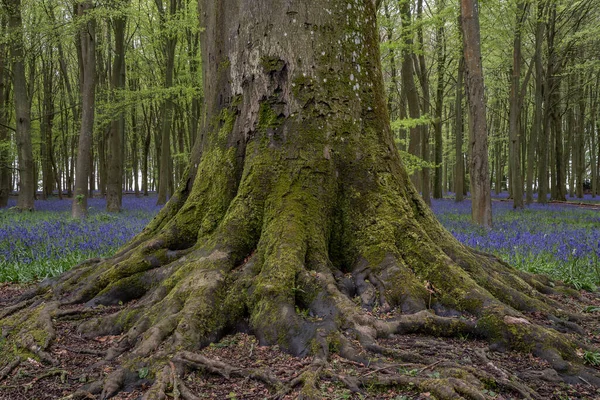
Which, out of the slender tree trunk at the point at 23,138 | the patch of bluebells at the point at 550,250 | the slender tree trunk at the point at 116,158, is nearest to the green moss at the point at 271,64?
the patch of bluebells at the point at 550,250

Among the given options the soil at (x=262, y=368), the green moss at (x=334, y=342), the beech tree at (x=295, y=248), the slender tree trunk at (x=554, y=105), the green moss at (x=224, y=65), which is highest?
the slender tree trunk at (x=554, y=105)

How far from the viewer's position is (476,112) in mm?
9477

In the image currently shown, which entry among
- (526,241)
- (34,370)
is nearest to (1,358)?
(34,370)

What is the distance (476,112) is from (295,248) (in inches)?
304

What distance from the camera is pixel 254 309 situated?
2.97m

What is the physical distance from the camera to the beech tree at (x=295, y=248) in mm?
2779

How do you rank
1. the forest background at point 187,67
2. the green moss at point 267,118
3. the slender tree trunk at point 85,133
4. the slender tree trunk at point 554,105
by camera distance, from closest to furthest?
1. the green moss at point 267,118
2. the slender tree trunk at point 85,133
3. the forest background at point 187,67
4. the slender tree trunk at point 554,105

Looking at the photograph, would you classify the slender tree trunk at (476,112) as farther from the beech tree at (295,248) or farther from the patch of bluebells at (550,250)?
the beech tree at (295,248)

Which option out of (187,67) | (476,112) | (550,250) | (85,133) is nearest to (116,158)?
(85,133)

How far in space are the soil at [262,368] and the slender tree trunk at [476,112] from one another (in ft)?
24.7

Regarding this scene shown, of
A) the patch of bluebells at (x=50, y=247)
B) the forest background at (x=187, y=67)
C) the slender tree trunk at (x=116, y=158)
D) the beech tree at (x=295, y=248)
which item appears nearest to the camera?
the beech tree at (x=295, y=248)

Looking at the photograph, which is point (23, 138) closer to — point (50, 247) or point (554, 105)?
point (50, 247)

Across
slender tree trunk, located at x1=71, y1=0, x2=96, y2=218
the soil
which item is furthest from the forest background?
the soil

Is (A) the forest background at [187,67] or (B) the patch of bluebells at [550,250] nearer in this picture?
(B) the patch of bluebells at [550,250]
